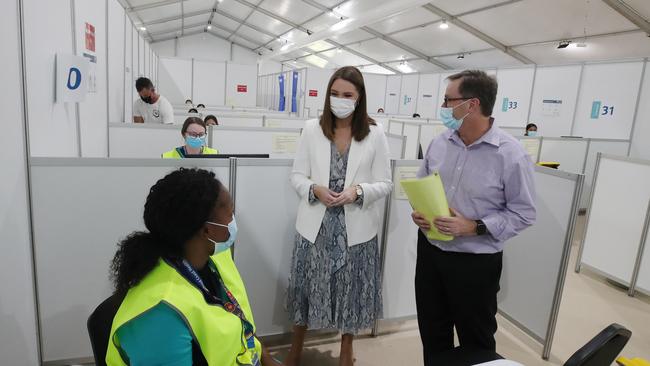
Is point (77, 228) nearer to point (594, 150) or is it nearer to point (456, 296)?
point (456, 296)

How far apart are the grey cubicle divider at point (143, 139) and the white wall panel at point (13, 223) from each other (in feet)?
5.10

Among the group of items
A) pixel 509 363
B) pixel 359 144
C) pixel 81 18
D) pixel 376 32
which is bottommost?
pixel 509 363

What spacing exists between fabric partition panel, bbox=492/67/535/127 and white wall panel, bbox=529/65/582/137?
0.48 ft

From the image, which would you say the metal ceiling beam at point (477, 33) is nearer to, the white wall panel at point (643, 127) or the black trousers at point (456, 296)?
the white wall panel at point (643, 127)

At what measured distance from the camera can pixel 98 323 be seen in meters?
0.96

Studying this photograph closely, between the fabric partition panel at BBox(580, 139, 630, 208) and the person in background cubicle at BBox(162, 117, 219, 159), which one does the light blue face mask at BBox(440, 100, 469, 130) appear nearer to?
the person in background cubicle at BBox(162, 117, 219, 159)

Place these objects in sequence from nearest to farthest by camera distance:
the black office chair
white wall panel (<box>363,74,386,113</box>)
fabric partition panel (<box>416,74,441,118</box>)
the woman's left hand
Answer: the black office chair → the woman's left hand → fabric partition panel (<box>416,74,441,118</box>) → white wall panel (<box>363,74,386,113</box>)

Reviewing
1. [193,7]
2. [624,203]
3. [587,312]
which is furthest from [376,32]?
[587,312]

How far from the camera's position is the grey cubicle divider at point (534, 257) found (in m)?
2.25

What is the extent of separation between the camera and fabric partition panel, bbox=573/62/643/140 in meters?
5.88

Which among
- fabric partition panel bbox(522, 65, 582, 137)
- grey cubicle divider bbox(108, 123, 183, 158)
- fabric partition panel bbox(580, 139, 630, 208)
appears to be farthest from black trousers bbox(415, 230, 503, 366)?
fabric partition panel bbox(522, 65, 582, 137)

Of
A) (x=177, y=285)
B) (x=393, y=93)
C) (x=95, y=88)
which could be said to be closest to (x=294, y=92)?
(x=393, y=93)

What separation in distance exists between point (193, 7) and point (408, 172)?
1029 centimetres

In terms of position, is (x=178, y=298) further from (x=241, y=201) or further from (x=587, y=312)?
(x=587, y=312)
